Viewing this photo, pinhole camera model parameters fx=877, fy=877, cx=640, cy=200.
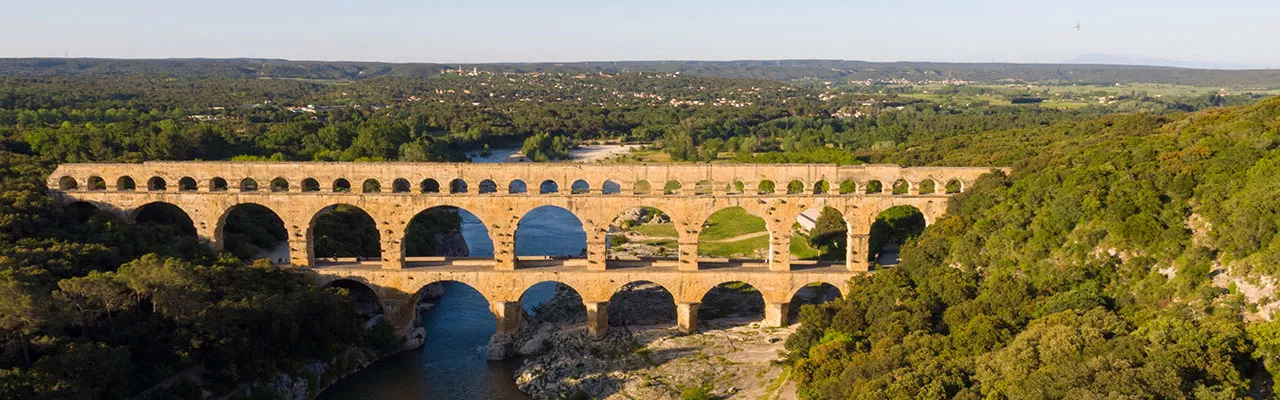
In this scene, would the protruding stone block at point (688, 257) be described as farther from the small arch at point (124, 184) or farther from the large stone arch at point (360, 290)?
the small arch at point (124, 184)

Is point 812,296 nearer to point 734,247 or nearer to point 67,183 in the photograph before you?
point 734,247

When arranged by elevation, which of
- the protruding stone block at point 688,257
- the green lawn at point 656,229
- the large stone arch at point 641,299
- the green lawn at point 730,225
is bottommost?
the large stone arch at point 641,299

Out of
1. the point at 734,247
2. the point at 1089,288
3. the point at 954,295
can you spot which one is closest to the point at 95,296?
the point at 954,295

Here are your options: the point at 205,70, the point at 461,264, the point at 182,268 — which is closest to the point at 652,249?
the point at 461,264

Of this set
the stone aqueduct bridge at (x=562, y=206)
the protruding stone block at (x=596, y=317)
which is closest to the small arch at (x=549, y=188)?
the stone aqueduct bridge at (x=562, y=206)

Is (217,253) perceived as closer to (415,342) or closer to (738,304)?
(415,342)

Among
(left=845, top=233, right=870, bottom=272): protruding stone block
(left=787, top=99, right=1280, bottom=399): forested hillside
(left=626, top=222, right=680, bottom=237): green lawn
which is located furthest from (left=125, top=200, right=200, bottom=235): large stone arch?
(left=845, top=233, right=870, bottom=272): protruding stone block
